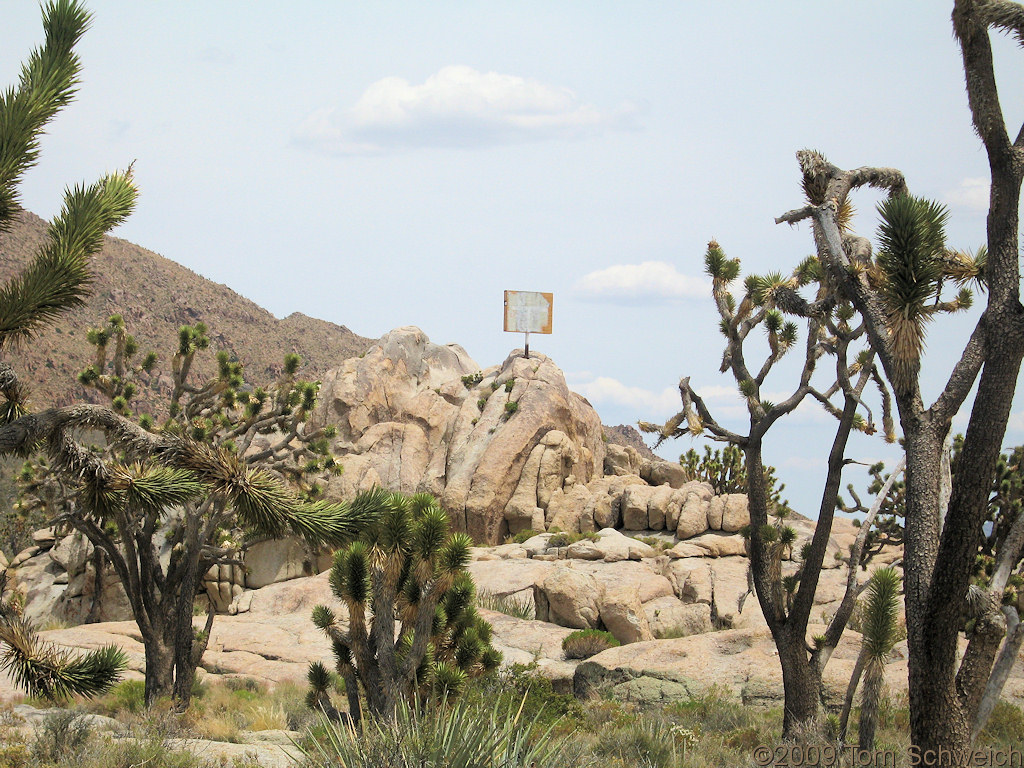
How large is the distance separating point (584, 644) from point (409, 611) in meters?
7.58

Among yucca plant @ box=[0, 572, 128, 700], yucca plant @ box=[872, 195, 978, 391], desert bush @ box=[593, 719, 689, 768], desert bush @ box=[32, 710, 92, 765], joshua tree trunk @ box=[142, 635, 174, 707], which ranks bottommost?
joshua tree trunk @ box=[142, 635, 174, 707]

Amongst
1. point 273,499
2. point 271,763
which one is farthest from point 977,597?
point 271,763

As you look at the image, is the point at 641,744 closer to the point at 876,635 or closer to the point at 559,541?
the point at 876,635

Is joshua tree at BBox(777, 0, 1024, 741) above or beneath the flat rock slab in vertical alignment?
above

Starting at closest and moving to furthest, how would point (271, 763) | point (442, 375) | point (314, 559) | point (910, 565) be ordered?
point (910, 565) → point (271, 763) → point (314, 559) → point (442, 375)

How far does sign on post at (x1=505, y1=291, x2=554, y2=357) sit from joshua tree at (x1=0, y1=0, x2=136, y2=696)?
1110 inches

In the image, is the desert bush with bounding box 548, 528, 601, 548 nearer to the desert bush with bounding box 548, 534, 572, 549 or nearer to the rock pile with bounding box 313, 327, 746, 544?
the desert bush with bounding box 548, 534, 572, 549

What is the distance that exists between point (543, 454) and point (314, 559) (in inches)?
344

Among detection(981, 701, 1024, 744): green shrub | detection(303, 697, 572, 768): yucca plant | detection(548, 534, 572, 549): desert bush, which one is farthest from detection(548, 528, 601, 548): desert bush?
detection(303, 697, 572, 768): yucca plant

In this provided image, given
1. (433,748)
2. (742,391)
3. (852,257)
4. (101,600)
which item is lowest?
(101,600)

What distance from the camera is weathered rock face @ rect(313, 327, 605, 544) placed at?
30906 mm

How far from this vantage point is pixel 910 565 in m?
8.10

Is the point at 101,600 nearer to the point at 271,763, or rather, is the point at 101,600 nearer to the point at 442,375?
the point at 442,375

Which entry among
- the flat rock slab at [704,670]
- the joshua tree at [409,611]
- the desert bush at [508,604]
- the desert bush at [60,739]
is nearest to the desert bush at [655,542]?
the desert bush at [508,604]
